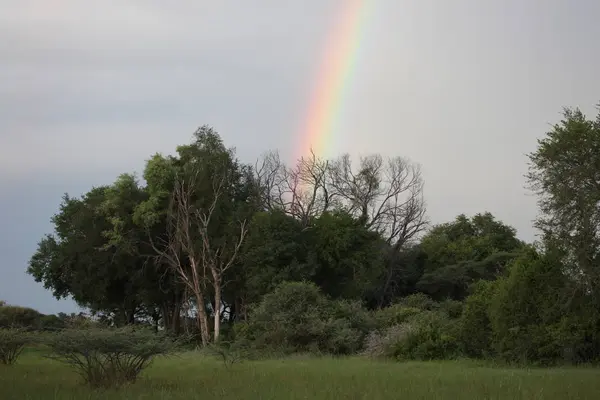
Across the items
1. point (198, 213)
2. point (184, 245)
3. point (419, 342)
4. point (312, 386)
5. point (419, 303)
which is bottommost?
point (312, 386)

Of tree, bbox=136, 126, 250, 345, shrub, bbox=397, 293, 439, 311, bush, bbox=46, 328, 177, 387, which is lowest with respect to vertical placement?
bush, bbox=46, 328, 177, 387

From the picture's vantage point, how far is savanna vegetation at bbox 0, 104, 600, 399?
52.7 ft

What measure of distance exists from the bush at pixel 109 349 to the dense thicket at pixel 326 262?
15301 millimetres

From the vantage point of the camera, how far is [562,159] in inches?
984

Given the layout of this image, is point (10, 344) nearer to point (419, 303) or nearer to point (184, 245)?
point (184, 245)

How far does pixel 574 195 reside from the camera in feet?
79.0

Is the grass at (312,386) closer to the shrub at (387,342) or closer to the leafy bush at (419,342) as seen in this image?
the leafy bush at (419,342)

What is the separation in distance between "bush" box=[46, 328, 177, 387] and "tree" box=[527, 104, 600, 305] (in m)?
15.1

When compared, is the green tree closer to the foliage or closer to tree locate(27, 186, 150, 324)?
tree locate(27, 186, 150, 324)

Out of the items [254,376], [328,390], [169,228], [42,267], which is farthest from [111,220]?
[328,390]

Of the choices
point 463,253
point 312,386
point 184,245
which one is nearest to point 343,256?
point 184,245

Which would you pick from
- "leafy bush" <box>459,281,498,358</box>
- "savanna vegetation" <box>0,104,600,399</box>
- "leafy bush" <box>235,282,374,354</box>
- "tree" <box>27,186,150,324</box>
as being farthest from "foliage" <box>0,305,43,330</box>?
"leafy bush" <box>459,281,498,358</box>

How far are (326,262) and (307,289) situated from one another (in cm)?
955

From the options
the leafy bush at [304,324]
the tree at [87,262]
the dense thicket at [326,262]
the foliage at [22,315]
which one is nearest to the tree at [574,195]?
the dense thicket at [326,262]
